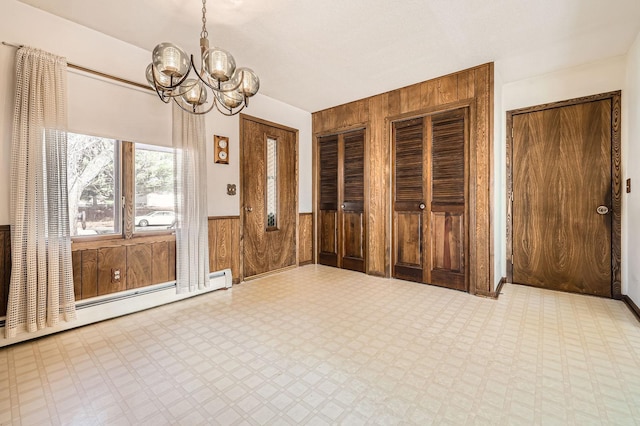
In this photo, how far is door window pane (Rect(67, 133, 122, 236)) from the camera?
2.60 m

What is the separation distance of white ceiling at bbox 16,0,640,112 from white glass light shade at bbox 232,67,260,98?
2.18ft

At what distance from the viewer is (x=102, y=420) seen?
1434 millimetres

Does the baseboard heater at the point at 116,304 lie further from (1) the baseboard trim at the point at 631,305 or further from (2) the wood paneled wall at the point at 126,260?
(1) the baseboard trim at the point at 631,305

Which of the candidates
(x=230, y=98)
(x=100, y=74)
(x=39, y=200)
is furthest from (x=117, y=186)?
(x=230, y=98)

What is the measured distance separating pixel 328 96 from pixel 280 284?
2858mm

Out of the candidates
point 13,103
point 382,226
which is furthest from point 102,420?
point 382,226

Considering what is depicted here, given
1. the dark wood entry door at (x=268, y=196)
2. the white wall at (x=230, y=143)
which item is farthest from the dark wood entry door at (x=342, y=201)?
the white wall at (x=230, y=143)

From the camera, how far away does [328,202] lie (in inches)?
194

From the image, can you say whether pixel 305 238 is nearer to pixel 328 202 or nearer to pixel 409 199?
pixel 328 202

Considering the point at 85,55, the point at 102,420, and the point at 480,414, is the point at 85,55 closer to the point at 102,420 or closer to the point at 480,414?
the point at 102,420

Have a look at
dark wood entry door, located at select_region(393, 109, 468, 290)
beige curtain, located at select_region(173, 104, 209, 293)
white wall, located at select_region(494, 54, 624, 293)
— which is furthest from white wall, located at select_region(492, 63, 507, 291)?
beige curtain, located at select_region(173, 104, 209, 293)

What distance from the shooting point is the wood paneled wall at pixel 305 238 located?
4898mm

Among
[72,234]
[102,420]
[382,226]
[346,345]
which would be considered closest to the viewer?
[102,420]

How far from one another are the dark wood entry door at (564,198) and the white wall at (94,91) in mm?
3977
